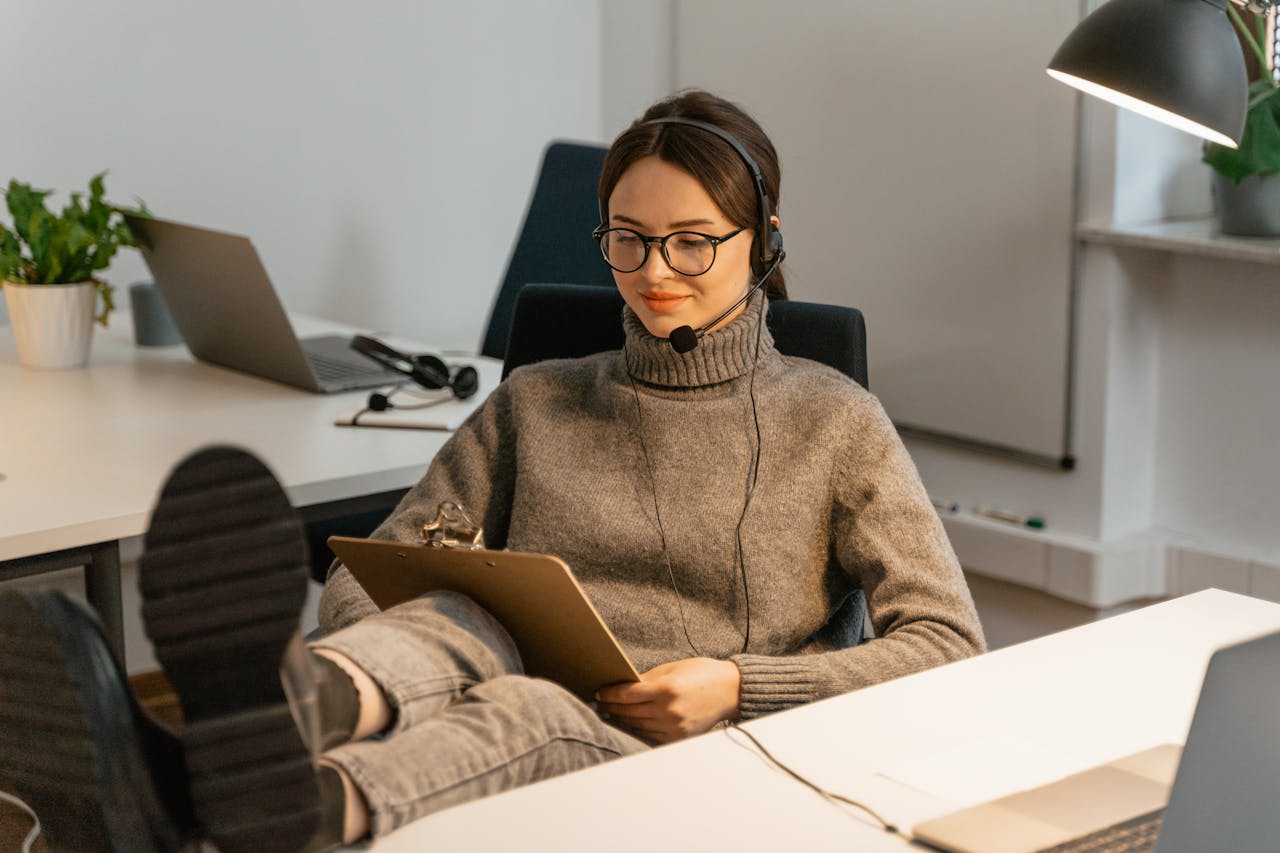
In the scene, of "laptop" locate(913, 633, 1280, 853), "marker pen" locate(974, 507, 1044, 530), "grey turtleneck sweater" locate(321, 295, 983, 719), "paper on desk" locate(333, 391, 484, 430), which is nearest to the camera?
"laptop" locate(913, 633, 1280, 853)

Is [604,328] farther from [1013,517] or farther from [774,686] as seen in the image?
[1013,517]

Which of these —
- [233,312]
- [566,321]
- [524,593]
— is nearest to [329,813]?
[524,593]

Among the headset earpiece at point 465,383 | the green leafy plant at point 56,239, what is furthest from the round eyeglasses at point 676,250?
the green leafy plant at point 56,239

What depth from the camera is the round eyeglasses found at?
1549mm

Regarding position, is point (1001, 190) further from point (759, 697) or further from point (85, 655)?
point (85, 655)

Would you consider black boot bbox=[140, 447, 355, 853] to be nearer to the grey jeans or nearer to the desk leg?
the grey jeans

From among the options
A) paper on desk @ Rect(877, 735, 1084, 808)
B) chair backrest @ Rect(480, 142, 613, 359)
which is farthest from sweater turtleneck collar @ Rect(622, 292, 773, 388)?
chair backrest @ Rect(480, 142, 613, 359)

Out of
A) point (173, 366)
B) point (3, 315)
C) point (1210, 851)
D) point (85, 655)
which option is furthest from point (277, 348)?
point (1210, 851)

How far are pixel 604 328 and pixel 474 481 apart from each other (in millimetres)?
295

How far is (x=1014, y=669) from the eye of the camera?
1.29m

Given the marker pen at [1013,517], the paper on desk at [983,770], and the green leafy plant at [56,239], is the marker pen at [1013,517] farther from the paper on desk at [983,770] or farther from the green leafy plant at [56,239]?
the paper on desk at [983,770]

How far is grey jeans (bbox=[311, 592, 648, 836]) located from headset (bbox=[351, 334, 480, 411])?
3.04 feet

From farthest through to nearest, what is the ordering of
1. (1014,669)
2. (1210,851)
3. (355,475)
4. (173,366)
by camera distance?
(173,366) → (355,475) → (1014,669) → (1210,851)

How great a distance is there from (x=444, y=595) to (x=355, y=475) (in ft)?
1.87
